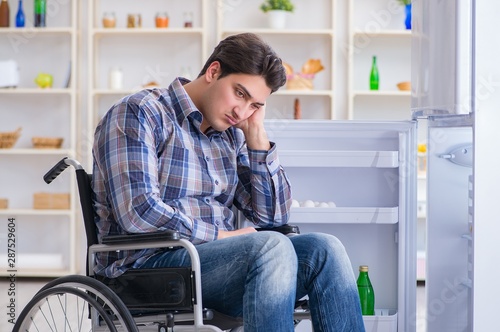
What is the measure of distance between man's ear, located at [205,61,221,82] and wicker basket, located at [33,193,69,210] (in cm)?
298

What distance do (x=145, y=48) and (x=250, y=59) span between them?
3141 millimetres

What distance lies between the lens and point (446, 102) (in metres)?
2.25

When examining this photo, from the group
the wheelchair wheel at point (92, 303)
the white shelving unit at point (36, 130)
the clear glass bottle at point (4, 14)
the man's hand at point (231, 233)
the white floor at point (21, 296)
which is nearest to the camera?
the wheelchair wheel at point (92, 303)

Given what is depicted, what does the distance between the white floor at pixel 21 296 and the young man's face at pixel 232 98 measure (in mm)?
1726

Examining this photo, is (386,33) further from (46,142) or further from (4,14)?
(4,14)

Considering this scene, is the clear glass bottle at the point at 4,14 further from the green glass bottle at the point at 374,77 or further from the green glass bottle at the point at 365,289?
the green glass bottle at the point at 365,289

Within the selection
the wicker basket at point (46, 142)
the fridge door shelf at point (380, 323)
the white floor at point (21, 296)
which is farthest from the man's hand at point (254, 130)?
the wicker basket at point (46, 142)

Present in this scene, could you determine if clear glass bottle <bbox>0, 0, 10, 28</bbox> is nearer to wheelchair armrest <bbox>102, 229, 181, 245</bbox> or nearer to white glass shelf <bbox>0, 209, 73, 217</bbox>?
white glass shelf <bbox>0, 209, 73, 217</bbox>

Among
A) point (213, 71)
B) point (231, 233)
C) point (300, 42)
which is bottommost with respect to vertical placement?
point (231, 233)

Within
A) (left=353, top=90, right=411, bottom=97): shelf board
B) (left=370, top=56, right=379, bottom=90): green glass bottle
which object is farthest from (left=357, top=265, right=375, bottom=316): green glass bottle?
(left=370, top=56, right=379, bottom=90): green glass bottle

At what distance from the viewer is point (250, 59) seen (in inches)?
75.1

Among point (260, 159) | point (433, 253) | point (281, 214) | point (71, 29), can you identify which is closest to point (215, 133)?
point (260, 159)

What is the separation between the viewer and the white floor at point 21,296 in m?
3.48

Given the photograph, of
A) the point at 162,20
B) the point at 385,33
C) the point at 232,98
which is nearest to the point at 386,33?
the point at 385,33
